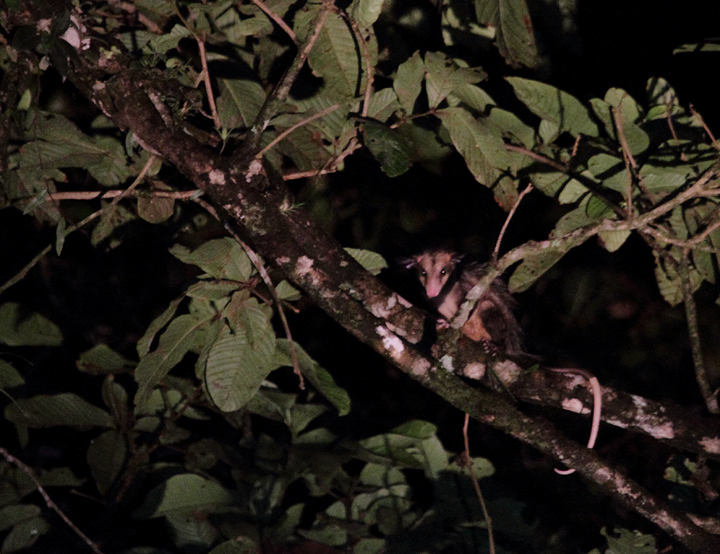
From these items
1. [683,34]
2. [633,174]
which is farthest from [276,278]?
[683,34]

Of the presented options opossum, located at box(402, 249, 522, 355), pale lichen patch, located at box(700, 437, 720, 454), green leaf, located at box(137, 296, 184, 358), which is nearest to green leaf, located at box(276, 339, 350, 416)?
green leaf, located at box(137, 296, 184, 358)

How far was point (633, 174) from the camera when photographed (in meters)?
1.93

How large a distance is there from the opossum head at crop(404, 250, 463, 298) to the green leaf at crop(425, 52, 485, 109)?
4.88 ft

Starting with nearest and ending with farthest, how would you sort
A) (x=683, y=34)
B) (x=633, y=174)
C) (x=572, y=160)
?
(x=633, y=174) → (x=572, y=160) → (x=683, y=34)

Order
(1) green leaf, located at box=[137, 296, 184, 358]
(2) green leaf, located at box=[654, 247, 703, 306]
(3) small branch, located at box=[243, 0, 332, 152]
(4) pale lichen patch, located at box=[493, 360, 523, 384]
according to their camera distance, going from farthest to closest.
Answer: (2) green leaf, located at box=[654, 247, 703, 306], (4) pale lichen patch, located at box=[493, 360, 523, 384], (1) green leaf, located at box=[137, 296, 184, 358], (3) small branch, located at box=[243, 0, 332, 152]

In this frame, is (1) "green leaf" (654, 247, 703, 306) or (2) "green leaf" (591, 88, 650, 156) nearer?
(2) "green leaf" (591, 88, 650, 156)

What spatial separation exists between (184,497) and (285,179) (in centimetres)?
108

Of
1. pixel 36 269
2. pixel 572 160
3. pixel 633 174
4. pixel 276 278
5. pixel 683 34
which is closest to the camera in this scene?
pixel 633 174

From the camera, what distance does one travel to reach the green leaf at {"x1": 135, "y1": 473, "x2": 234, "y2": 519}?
2.11 metres

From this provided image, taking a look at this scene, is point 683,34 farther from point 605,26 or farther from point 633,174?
point 633,174

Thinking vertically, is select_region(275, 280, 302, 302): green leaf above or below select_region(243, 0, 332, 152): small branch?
below

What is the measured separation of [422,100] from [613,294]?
180 cm

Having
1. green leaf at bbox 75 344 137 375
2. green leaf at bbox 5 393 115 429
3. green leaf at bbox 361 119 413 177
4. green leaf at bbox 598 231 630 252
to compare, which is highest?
green leaf at bbox 361 119 413 177

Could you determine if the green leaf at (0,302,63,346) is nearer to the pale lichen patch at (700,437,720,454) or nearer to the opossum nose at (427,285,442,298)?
the opossum nose at (427,285,442,298)
